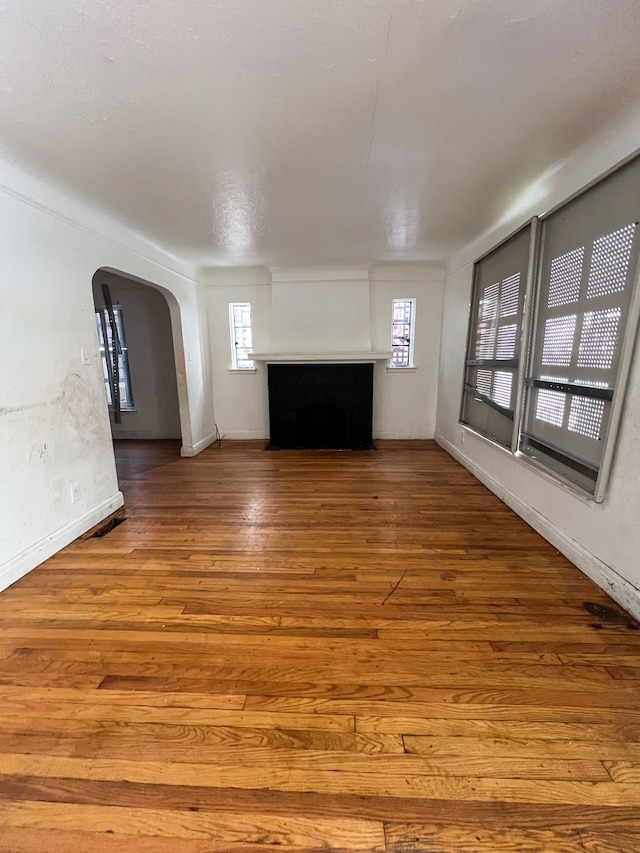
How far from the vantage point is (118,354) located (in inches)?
196

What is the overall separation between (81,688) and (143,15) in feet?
8.28

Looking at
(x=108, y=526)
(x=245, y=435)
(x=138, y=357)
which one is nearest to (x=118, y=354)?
(x=138, y=357)

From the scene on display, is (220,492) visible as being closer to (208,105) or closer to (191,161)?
(191,161)

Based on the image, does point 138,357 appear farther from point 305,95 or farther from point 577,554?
point 577,554

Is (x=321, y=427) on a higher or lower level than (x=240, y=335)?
lower

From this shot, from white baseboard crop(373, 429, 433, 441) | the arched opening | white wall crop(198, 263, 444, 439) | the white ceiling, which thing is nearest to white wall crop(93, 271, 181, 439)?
the arched opening

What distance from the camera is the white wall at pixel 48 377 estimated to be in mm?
1994

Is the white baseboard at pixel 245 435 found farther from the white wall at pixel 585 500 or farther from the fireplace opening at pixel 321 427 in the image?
the white wall at pixel 585 500

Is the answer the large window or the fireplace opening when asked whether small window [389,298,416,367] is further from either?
the large window

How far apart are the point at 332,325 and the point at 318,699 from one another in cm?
430

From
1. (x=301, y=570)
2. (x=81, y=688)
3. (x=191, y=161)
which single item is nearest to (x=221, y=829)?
(x=81, y=688)

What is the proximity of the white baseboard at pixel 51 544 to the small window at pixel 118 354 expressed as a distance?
8.19 ft

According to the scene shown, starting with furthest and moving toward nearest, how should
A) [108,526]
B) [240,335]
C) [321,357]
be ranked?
[240,335]
[321,357]
[108,526]

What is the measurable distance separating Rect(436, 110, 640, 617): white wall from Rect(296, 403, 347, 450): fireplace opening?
2001mm
